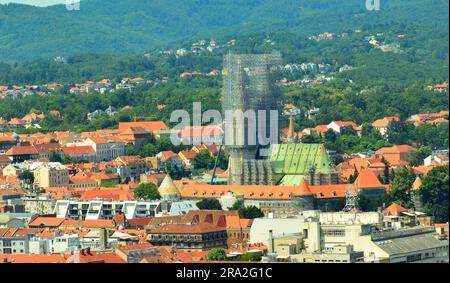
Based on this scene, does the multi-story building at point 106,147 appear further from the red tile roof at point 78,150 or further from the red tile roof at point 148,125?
the red tile roof at point 148,125

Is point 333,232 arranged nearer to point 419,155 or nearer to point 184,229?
point 184,229

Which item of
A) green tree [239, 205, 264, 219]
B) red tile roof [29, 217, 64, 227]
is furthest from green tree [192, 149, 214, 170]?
green tree [239, 205, 264, 219]

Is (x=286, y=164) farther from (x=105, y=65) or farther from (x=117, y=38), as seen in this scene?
(x=117, y=38)

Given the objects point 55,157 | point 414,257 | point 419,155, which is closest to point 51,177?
point 55,157

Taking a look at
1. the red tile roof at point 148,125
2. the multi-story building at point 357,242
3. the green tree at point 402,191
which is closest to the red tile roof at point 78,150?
the red tile roof at point 148,125

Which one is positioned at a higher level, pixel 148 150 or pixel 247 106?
pixel 247 106

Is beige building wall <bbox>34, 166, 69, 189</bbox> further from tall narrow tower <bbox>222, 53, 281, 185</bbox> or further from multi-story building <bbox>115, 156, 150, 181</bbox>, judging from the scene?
tall narrow tower <bbox>222, 53, 281, 185</bbox>
